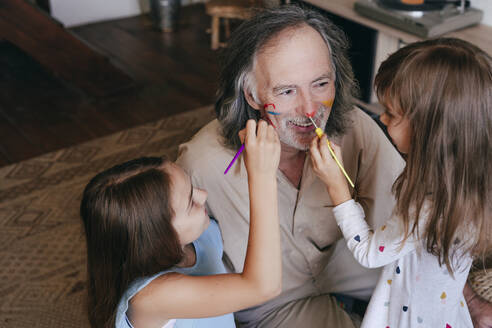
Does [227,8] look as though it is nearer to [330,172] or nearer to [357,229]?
[330,172]

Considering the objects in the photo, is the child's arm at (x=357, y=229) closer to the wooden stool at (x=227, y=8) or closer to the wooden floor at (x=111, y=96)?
the wooden floor at (x=111, y=96)

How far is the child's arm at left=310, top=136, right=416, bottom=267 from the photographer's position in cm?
Answer: 123

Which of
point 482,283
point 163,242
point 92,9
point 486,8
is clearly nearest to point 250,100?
point 163,242

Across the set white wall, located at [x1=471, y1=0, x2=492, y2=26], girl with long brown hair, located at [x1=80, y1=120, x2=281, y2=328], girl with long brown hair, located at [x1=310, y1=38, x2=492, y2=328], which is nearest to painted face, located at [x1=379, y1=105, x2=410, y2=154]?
girl with long brown hair, located at [x1=310, y1=38, x2=492, y2=328]

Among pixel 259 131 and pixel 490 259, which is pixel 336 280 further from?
pixel 259 131

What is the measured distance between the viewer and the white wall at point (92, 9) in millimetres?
5117

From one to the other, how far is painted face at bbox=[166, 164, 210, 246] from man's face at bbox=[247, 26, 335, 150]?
42 centimetres

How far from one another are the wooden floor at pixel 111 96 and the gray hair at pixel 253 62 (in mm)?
2040

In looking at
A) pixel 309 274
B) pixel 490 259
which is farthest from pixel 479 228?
pixel 309 274

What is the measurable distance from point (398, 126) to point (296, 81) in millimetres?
402

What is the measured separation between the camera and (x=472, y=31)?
2781mm

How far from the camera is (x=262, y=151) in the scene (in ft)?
3.84

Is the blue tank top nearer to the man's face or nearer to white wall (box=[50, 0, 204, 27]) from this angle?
the man's face

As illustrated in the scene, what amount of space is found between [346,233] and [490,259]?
632 millimetres
